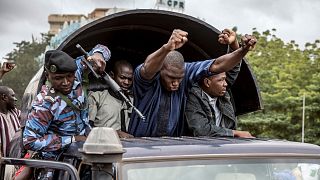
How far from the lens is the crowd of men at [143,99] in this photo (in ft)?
14.2

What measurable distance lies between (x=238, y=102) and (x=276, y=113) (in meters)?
22.5

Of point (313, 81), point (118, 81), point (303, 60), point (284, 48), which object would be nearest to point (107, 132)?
point (118, 81)

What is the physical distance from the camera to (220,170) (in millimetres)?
3363

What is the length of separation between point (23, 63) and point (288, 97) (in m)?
30.2

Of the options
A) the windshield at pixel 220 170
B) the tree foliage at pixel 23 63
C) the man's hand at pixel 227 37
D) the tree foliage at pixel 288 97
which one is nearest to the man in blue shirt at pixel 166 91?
the man's hand at pixel 227 37

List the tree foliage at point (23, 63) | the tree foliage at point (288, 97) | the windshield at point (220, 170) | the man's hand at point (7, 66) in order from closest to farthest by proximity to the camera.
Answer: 1. the windshield at point (220, 170)
2. the man's hand at point (7, 66)
3. the tree foliage at point (288, 97)
4. the tree foliage at point (23, 63)

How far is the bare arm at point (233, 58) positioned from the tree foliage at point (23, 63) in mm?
37398

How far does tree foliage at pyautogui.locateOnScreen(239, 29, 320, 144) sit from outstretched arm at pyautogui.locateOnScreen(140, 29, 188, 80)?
20.4 m

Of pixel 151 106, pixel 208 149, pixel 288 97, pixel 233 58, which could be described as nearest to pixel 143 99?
pixel 151 106

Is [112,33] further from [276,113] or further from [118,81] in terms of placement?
[276,113]

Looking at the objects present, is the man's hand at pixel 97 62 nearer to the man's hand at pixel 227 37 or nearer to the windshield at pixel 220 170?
the man's hand at pixel 227 37

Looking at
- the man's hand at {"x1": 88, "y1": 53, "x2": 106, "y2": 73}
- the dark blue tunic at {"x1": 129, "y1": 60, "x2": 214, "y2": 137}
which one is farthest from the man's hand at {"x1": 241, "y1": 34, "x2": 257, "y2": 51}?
the man's hand at {"x1": 88, "y1": 53, "x2": 106, "y2": 73}

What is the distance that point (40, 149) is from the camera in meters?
4.16

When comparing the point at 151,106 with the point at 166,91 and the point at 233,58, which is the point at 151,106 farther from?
the point at 233,58
